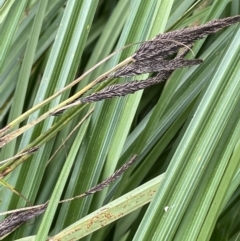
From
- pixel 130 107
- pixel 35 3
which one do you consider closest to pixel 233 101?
pixel 130 107

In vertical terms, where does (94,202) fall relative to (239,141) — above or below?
below

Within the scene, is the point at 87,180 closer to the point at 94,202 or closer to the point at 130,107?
the point at 94,202

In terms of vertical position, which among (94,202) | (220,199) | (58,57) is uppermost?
(58,57)

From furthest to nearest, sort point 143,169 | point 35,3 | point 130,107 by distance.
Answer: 1. point 35,3
2. point 143,169
3. point 130,107

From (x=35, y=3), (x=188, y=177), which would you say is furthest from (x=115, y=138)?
(x=35, y=3)

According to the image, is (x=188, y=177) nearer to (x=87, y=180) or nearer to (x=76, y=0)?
(x=87, y=180)

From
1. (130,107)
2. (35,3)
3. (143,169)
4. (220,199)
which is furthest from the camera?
(35,3)

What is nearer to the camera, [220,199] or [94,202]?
[220,199]
